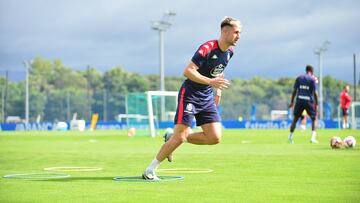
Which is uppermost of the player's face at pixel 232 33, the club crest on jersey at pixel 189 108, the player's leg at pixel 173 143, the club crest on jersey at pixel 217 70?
the player's face at pixel 232 33

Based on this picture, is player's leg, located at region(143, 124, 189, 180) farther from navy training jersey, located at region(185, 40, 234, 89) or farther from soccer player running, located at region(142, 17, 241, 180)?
navy training jersey, located at region(185, 40, 234, 89)

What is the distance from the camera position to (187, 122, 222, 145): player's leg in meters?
10.8

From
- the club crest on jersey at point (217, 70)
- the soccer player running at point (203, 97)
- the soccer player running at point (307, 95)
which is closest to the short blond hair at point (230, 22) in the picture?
the soccer player running at point (203, 97)

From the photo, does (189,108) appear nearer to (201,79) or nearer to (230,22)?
(201,79)

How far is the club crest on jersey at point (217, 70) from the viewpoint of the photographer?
34.6 feet

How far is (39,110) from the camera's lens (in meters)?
63.2

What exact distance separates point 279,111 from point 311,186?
5736 centimetres

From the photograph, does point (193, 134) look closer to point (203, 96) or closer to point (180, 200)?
point (203, 96)

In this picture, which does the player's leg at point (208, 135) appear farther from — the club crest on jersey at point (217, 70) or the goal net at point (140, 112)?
the goal net at point (140, 112)

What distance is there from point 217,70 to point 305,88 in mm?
12924

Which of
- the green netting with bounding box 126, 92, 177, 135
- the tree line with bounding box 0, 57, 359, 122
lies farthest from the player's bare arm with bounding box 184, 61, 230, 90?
the tree line with bounding box 0, 57, 359, 122

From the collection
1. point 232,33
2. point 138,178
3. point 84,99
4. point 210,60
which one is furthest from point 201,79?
point 84,99

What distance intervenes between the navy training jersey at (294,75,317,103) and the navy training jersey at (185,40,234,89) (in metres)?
12.6

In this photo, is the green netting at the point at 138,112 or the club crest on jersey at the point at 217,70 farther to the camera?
the green netting at the point at 138,112
